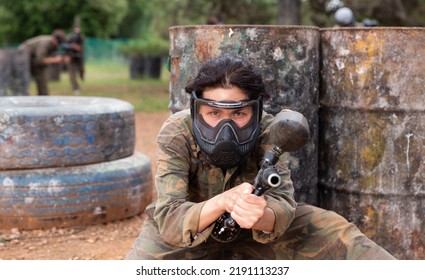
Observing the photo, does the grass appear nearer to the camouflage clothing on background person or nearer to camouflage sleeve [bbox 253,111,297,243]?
the camouflage clothing on background person

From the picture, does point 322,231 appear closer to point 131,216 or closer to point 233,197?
point 233,197

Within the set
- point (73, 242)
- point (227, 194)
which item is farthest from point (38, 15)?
point (227, 194)

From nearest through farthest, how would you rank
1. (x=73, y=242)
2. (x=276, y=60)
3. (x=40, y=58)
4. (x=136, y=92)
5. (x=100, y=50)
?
(x=276, y=60) → (x=73, y=242) → (x=40, y=58) → (x=136, y=92) → (x=100, y=50)

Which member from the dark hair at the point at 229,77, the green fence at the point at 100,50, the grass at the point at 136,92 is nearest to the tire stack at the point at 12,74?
the grass at the point at 136,92

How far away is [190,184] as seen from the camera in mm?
3508

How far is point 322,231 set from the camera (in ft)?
11.0

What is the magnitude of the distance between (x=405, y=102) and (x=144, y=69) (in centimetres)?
2473

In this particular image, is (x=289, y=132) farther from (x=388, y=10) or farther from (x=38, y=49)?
(x=38, y=49)

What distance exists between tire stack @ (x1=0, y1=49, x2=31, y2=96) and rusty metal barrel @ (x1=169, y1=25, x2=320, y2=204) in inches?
364

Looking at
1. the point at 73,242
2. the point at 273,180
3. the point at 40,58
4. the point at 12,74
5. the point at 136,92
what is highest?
the point at 273,180

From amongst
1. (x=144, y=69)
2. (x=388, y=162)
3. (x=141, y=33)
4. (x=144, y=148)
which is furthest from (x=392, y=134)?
(x=141, y=33)

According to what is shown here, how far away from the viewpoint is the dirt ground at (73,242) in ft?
15.1

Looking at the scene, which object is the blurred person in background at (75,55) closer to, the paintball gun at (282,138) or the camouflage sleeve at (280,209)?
the camouflage sleeve at (280,209)

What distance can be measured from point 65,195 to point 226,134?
2.39 meters
